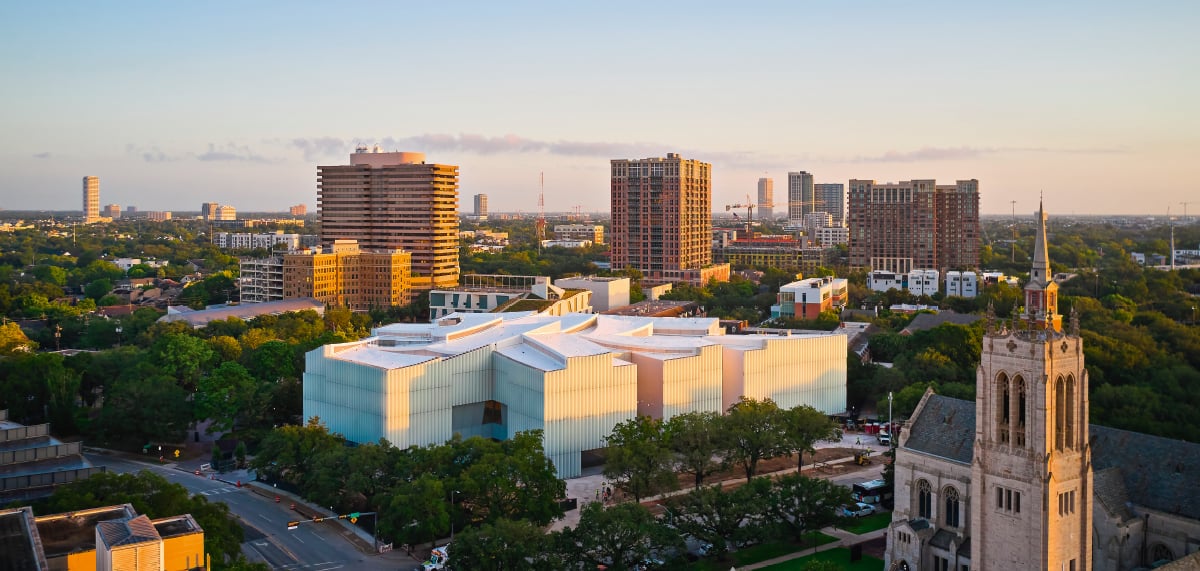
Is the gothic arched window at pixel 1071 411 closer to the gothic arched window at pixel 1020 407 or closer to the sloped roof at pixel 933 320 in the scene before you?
the gothic arched window at pixel 1020 407

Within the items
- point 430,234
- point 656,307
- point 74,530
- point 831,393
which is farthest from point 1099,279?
point 74,530

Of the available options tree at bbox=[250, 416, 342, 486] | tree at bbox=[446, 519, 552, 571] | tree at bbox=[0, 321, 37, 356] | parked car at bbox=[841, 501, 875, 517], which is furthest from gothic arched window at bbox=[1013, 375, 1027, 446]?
tree at bbox=[0, 321, 37, 356]

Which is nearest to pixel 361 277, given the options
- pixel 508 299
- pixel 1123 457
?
pixel 508 299

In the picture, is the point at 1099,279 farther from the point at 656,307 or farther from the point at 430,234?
the point at 430,234

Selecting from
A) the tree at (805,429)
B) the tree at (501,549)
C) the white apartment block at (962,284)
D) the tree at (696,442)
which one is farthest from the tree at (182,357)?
the white apartment block at (962,284)

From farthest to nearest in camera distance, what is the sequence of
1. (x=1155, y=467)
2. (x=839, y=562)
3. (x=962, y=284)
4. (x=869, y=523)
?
(x=962, y=284) < (x=869, y=523) < (x=839, y=562) < (x=1155, y=467)

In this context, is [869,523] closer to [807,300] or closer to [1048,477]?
[1048,477]
